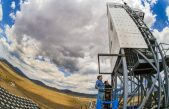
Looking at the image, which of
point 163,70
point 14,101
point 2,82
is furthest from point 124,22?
point 2,82

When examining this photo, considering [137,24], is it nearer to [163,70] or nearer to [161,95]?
[163,70]

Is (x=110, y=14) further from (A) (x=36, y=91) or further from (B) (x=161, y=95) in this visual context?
(A) (x=36, y=91)

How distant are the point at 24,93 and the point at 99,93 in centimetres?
4272

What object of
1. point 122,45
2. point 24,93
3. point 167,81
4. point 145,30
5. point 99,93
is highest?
point 24,93

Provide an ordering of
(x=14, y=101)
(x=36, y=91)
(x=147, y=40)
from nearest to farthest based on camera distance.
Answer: (x=147, y=40) < (x=14, y=101) < (x=36, y=91)

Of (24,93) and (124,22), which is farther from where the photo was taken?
(24,93)

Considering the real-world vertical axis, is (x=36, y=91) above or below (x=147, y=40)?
above

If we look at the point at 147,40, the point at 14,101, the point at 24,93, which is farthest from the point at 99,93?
the point at 24,93

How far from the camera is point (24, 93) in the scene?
61469 mm

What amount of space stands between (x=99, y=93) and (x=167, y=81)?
7176mm

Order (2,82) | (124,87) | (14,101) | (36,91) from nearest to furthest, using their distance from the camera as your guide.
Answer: (124,87)
(14,101)
(2,82)
(36,91)

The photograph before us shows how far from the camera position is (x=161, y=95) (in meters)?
25.8

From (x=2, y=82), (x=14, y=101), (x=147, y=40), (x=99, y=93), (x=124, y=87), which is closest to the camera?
(x=99, y=93)

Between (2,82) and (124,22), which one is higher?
(2,82)
